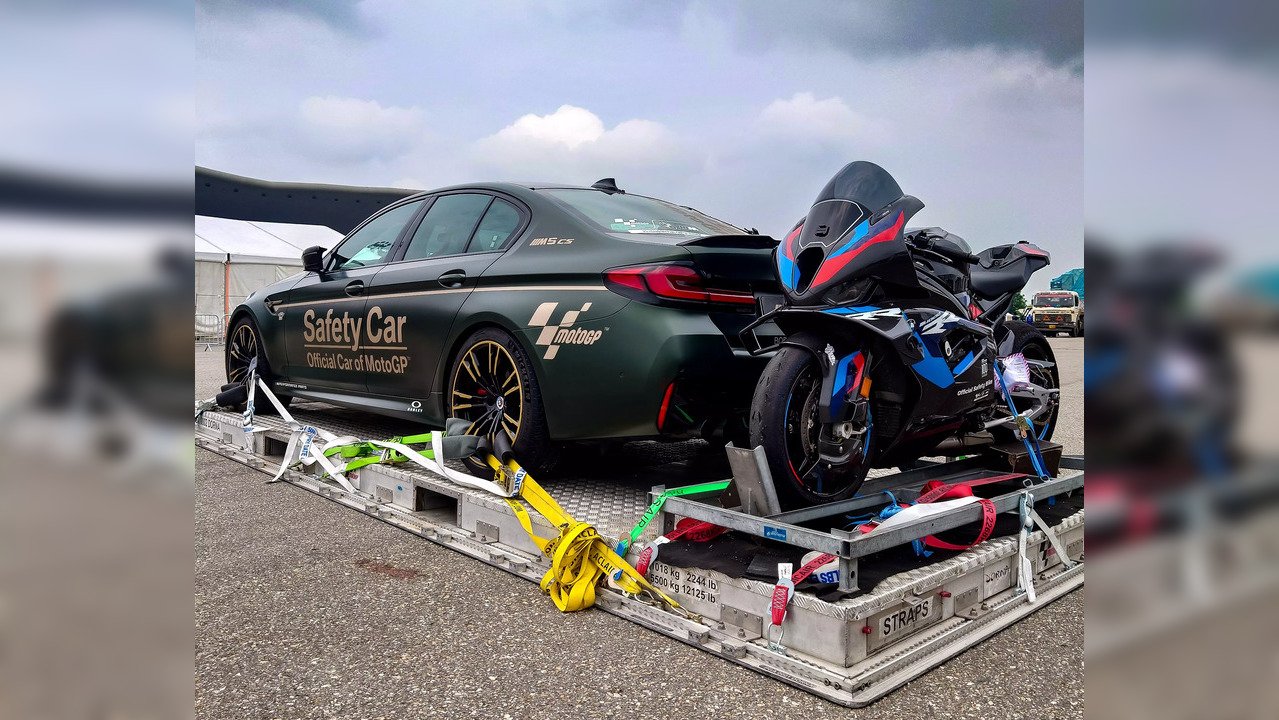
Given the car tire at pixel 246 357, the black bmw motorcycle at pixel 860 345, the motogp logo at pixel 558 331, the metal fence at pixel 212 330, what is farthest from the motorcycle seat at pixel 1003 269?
the metal fence at pixel 212 330

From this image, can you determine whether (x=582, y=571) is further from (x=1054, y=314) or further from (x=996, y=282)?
(x=1054, y=314)

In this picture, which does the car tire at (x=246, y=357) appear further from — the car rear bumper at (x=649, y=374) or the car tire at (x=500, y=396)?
the car rear bumper at (x=649, y=374)

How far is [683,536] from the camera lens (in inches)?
115

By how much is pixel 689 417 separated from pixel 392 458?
1.57m

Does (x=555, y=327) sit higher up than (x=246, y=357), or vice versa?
(x=555, y=327)

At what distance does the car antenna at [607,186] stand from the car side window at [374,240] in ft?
3.37

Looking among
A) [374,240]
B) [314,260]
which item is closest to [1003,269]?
[374,240]

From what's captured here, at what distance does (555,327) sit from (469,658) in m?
1.59

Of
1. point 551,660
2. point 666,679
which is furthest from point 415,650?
point 666,679

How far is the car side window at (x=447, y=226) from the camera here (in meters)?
4.35

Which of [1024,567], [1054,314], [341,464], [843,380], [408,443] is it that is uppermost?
[1054,314]

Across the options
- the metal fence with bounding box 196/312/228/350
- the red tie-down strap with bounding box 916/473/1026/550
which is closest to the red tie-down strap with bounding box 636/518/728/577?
the red tie-down strap with bounding box 916/473/1026/550
